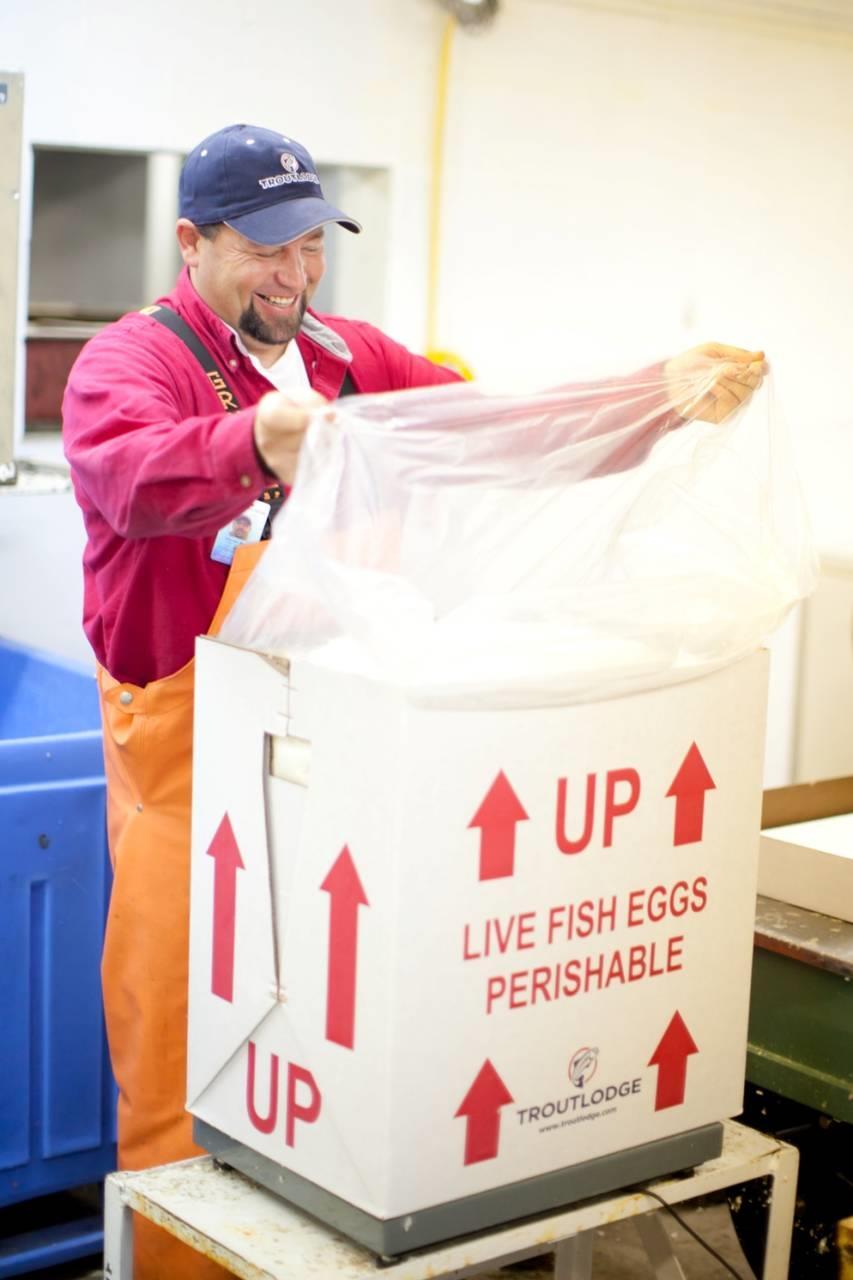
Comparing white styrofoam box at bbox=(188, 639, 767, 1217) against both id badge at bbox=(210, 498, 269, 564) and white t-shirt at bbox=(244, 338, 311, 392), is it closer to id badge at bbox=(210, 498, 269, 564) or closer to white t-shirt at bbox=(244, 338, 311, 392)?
id badge at bbox=(210, 498, 269, 564)

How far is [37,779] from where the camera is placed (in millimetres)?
2227

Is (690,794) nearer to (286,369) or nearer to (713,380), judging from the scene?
(713,380)

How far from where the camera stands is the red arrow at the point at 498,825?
1.26 m

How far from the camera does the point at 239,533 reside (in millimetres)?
1733

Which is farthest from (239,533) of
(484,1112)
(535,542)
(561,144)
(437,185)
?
(561,144)

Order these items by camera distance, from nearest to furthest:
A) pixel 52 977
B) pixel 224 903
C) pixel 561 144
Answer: pixel 224 903 → pixel 52 977 → pixel 561 144

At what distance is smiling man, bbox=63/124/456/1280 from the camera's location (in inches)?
67.4

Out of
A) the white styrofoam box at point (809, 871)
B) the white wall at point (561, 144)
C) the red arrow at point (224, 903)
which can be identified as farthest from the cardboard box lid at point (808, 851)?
the white wall at point (561, 144)

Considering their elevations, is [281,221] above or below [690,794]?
above

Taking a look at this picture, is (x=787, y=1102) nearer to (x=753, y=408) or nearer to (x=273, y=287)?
(x=753, y=408)

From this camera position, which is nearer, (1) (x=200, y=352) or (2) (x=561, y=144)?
(1) (x=200, y=352)

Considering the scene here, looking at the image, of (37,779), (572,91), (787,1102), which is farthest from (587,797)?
(572,91)

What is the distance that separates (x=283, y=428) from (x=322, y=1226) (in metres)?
0.66

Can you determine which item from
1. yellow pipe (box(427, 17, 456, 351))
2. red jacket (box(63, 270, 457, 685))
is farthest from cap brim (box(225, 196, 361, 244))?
yellow pipe (box(427, 17, 456, 351))
